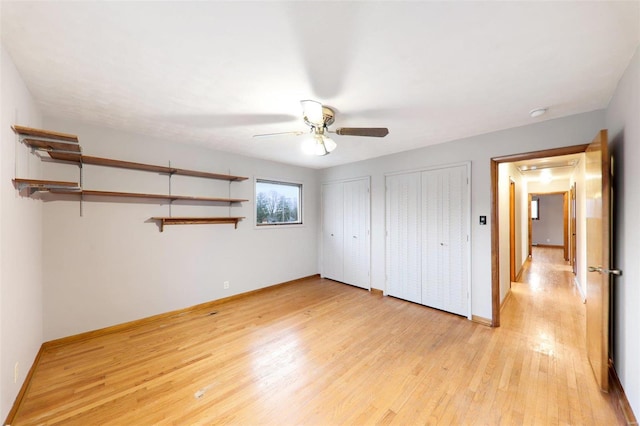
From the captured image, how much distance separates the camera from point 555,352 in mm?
2459

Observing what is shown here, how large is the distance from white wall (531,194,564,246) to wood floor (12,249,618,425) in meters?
8.19

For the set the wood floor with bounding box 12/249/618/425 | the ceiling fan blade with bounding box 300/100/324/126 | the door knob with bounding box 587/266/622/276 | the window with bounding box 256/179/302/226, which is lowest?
the wood floor with bounding box 12/249/618/425

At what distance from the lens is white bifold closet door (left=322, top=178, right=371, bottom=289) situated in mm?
4512

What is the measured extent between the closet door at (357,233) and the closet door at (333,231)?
13 centimetres

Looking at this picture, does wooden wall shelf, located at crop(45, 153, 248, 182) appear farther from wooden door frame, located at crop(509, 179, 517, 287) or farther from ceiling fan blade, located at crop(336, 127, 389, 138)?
wooden door frame, located at crop(509, 179, 517, 287)

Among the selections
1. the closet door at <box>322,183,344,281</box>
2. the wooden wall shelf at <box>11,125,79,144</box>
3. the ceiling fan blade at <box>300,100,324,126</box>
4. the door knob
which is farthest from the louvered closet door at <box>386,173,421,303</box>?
the wooden wall shelf at <box>11,125,79,144</box>

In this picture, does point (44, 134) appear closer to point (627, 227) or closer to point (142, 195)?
point (142, 195)

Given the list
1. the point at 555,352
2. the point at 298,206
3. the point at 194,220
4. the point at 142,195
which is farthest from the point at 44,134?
the point at 555,352

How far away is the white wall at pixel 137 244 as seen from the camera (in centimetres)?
262

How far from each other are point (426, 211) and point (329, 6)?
3087 millimetres

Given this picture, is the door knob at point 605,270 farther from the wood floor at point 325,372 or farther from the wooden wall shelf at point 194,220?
the wooden wall shelf at point 194,220

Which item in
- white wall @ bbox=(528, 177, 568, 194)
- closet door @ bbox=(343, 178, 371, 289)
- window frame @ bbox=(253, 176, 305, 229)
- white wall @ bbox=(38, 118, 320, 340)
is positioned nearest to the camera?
white wall @ bbox=(38, 118, 320, 340)

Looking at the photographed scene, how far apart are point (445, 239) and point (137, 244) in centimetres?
411

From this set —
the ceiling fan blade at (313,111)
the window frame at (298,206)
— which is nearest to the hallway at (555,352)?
the ceiling fan blade at (313,111)
